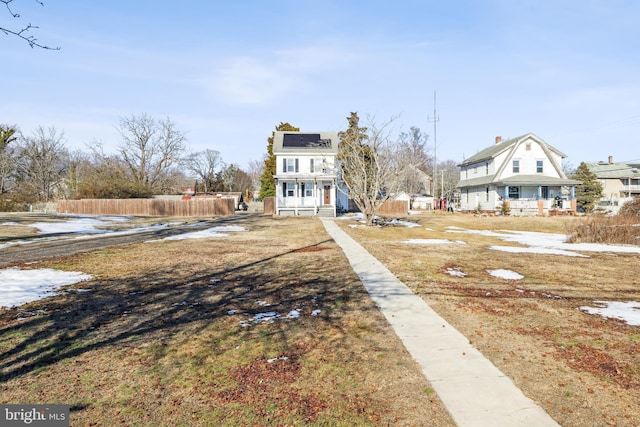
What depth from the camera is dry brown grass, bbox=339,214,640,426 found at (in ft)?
11.6

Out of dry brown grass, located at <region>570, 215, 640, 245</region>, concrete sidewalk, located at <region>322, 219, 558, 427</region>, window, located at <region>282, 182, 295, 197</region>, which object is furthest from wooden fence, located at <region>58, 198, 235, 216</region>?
concrete sidewalk, located at <region>322, 219, 558, 427</region>

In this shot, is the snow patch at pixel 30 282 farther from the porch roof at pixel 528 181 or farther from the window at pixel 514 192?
the window at pixel 514 192

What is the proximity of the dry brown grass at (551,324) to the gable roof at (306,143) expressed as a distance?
983 inches

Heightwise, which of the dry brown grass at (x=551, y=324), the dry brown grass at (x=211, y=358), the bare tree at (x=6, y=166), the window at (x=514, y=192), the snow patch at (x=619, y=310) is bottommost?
the snow patch at (x=619, y=310)

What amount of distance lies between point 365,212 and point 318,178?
11.6 m

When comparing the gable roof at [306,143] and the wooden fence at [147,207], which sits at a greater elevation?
the gable roof at [306,143]

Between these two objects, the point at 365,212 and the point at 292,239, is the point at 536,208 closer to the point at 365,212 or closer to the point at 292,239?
the point at 365,212

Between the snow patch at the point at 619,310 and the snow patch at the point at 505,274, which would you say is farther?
the snow patch at the point at 505,274

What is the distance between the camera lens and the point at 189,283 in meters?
8.30

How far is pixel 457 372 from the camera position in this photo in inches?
160

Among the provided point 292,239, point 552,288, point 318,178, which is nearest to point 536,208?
point 318,178

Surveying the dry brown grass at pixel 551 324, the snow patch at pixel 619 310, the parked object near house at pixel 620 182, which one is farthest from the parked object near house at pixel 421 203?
the snow patch at pixel 619 310

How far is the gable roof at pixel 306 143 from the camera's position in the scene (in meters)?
35.6

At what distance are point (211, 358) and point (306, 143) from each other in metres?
33.7
